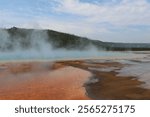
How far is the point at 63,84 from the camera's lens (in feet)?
40.0

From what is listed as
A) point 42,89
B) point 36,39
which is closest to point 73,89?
Result: point 42,89

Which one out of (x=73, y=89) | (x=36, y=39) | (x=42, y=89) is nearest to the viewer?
(x=73, y=89)

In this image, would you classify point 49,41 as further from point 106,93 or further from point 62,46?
point 106,93

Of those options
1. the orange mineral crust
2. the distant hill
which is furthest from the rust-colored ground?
the distant hill

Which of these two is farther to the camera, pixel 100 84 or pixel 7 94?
pixel 100 84

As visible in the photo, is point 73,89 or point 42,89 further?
point 42,89

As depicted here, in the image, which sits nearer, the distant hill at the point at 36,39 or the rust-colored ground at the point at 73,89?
the rust-colored ground at the point at 73,89

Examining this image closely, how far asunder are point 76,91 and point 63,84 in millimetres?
1732

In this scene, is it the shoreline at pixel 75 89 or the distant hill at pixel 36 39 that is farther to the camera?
the distant hill at pixel 36 39

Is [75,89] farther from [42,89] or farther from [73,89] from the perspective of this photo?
[42,89]

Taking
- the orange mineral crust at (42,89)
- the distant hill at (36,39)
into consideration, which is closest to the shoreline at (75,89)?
the orange mineral crust at (42,89)

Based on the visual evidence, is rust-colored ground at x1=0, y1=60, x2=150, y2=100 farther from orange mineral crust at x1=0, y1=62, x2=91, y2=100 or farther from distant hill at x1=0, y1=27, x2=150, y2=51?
distant hill at x1=0, y1=27, x2=150, y2=51

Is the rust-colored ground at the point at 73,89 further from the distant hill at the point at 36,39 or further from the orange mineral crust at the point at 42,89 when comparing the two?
the distant hill at the point at 36,39

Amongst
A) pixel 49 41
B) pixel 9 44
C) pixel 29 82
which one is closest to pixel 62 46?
pixel 49 41
